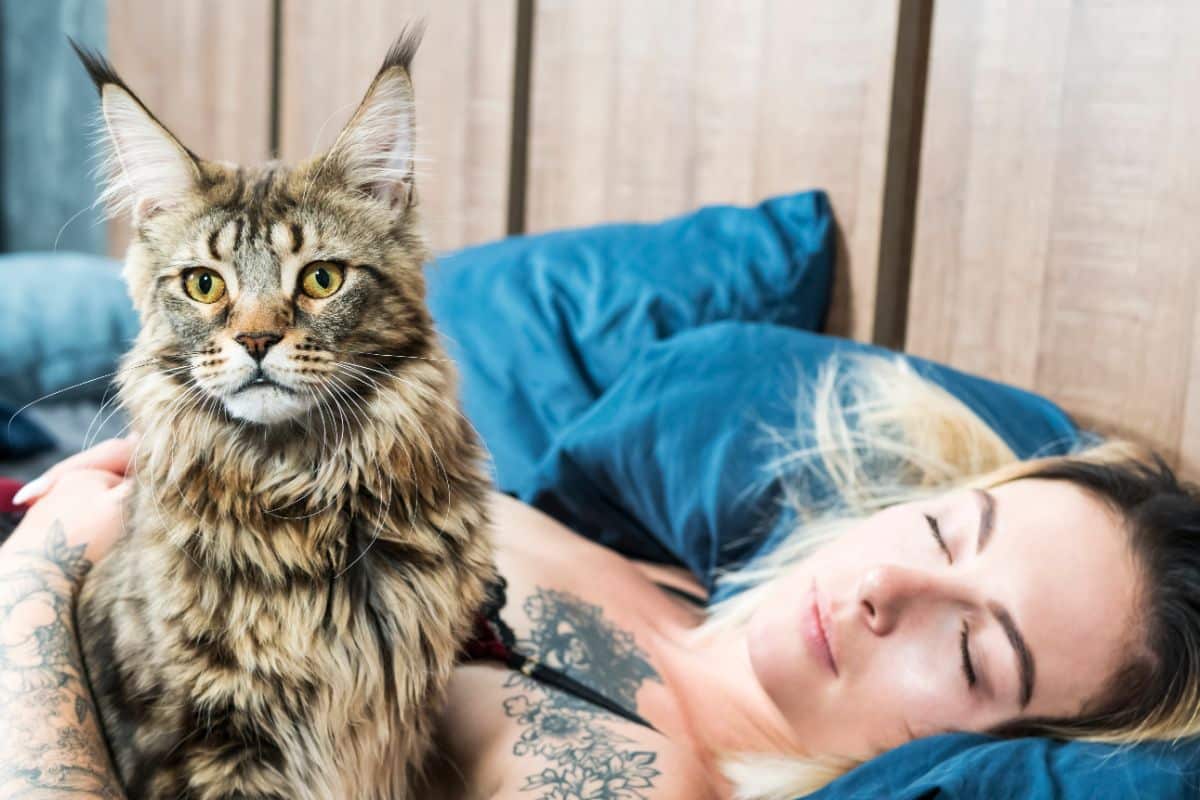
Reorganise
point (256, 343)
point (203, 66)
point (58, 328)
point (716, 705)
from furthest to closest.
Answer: point (203, 66)
point (58, 328)
point (716, 705)
point (256, 343)

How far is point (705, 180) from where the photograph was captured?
229cm

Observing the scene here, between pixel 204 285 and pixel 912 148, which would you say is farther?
pixel 912 148

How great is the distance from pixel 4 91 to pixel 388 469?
13.2 ft

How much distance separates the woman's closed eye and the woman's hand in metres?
0.86

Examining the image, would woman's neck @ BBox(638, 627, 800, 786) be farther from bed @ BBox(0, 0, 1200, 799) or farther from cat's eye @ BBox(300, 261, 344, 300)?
cat's eye @ BBox(300, 261, 344, 300)

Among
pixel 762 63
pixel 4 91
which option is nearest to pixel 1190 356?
pixel 762 63

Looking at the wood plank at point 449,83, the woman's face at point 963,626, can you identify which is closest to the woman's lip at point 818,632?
the woman's face at point 963,626

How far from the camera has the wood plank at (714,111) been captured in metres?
2.01

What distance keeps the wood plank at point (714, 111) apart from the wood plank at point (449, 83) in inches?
3.5

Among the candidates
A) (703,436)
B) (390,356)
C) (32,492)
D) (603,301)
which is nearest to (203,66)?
(603,301)

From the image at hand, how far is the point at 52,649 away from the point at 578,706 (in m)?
0.53

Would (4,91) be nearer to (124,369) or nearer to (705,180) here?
(705,180)

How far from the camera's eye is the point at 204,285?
3.07ft

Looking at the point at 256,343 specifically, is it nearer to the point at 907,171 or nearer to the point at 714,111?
the point at 907,171
